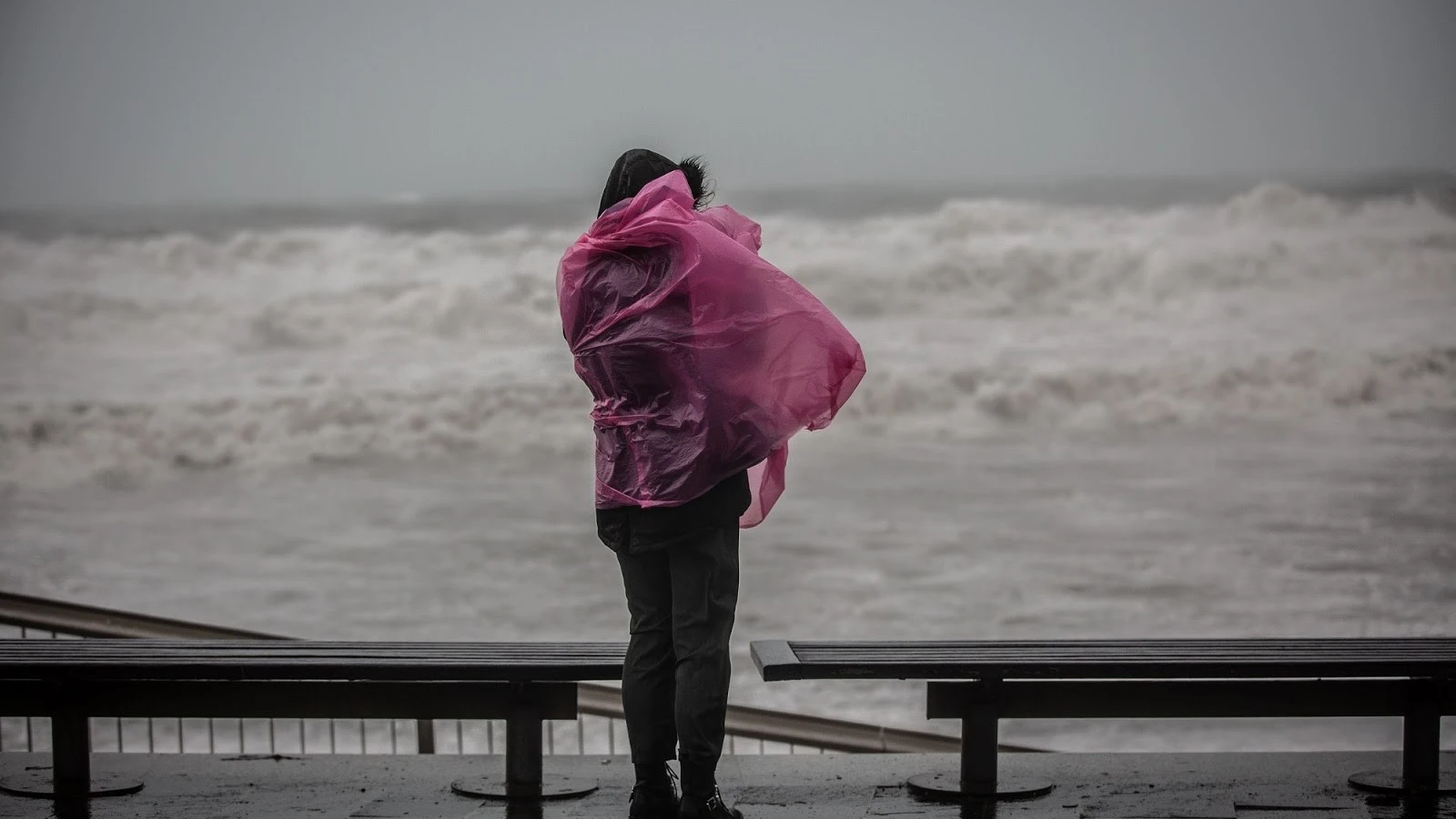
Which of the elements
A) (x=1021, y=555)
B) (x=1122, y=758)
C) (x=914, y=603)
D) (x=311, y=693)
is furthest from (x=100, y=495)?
(x=1122, y=758)

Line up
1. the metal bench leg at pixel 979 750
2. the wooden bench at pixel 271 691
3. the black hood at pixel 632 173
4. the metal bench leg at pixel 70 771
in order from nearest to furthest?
1. the black hood at pixel 632 173
2. the wooden bench at pixel 271 691
3. the metal bench leg at pixel 979 750
4. the metal bench leg at pixel 70 771

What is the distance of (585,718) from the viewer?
322 inches

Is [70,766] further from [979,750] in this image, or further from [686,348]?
[979,750]

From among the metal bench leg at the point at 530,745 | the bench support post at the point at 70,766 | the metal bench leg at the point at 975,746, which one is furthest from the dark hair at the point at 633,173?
the bench support post at the point at 70,766

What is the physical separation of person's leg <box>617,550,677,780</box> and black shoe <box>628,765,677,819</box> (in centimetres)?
6

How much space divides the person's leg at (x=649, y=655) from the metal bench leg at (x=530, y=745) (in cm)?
38

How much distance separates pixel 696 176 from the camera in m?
3.20

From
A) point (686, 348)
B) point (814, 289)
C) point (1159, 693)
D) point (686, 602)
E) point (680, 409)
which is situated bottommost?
point (1159, 693)

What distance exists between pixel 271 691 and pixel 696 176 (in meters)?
1.52

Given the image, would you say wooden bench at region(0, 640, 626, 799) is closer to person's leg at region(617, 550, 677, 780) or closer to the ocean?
person's leg at region(617, 550, 677, 780)

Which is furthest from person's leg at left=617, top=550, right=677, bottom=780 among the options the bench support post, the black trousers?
the bench support post

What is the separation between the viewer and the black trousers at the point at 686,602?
2.99 m

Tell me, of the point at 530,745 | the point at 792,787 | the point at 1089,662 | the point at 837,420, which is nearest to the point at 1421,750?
the point at 1089,662

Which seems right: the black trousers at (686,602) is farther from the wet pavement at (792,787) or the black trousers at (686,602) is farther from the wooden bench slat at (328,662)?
the wet pavement at (792,787)
